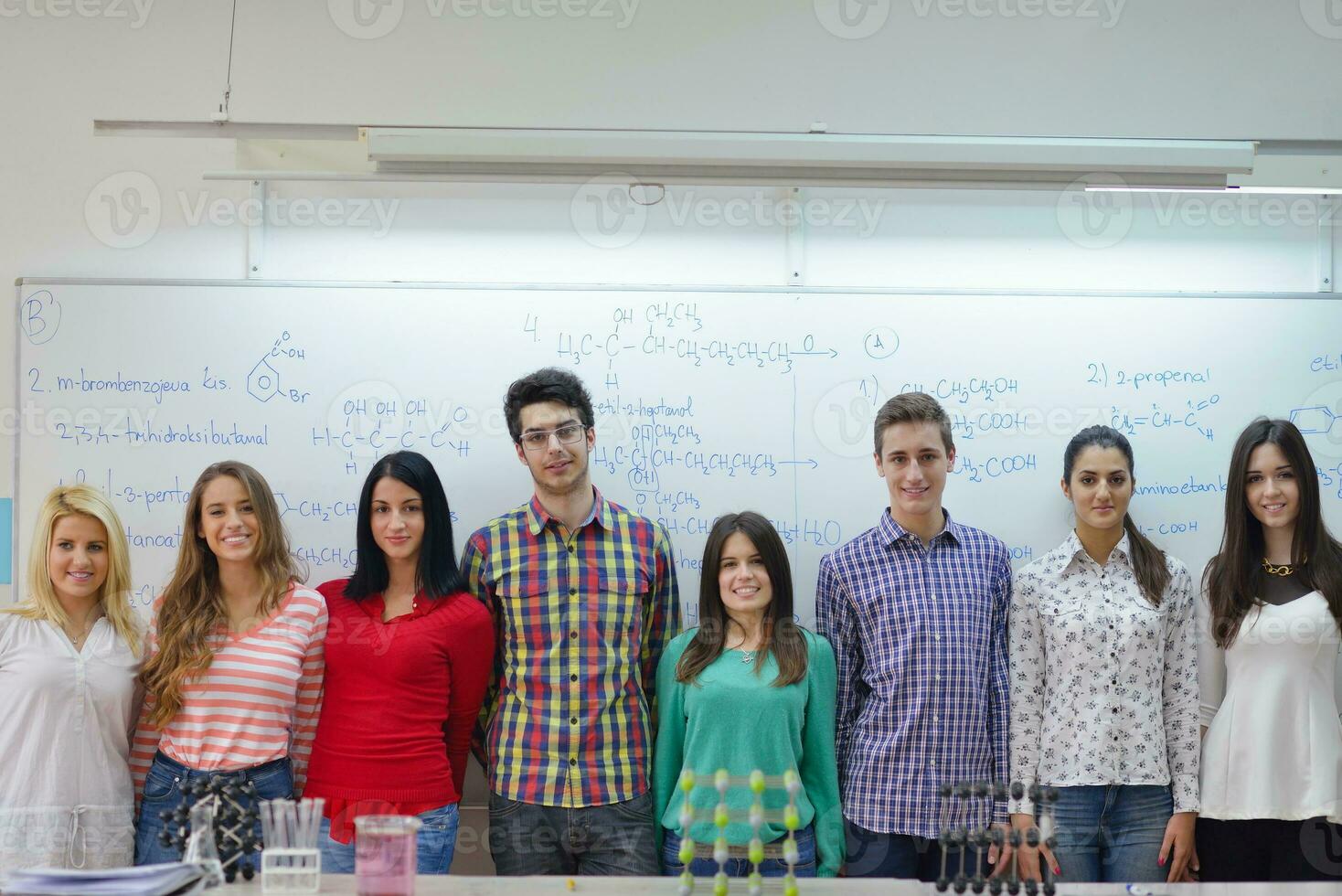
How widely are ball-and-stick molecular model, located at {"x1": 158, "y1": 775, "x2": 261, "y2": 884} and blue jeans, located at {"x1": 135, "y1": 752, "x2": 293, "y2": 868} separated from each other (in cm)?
40

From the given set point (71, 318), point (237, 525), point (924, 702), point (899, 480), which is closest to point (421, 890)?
point (237, 525)

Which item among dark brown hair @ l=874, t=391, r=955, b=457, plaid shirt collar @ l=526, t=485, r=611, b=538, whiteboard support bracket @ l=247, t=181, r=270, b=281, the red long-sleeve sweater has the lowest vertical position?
the red long-sleeve sweater

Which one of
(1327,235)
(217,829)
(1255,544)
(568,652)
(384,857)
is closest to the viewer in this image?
(384,857)

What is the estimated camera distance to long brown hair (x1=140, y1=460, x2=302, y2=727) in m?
2.65

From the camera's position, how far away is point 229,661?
→ 2.67 metres

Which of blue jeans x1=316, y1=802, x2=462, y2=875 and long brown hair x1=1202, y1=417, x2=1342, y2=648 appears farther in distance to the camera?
long brown hair x1=1202, y1=417, x2=1342, y2=648

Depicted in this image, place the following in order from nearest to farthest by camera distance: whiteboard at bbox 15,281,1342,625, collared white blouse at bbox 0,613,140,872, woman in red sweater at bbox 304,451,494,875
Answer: collared white blouse at bbox 0,613,140,872
woman in red sweater at bbox 304,451,494,875
whiteboard at bbox 15,281,1342,625

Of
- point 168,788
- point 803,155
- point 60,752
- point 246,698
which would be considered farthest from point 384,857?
point 803,155

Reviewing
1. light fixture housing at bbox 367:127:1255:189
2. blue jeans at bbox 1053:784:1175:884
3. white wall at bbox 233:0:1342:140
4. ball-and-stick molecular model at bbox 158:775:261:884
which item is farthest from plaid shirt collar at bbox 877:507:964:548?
ball-and-stick molecular model at bbox 158:775:261:884

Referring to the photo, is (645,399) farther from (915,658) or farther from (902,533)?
(915,658)

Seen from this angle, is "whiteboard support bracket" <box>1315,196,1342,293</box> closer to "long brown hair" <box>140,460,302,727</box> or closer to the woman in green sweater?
the woman in green sweater

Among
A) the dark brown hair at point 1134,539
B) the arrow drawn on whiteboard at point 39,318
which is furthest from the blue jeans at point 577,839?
the arrow drawn on whiteboard at point 39,318

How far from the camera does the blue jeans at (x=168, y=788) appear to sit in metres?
2.62

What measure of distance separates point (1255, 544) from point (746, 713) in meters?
1.49
